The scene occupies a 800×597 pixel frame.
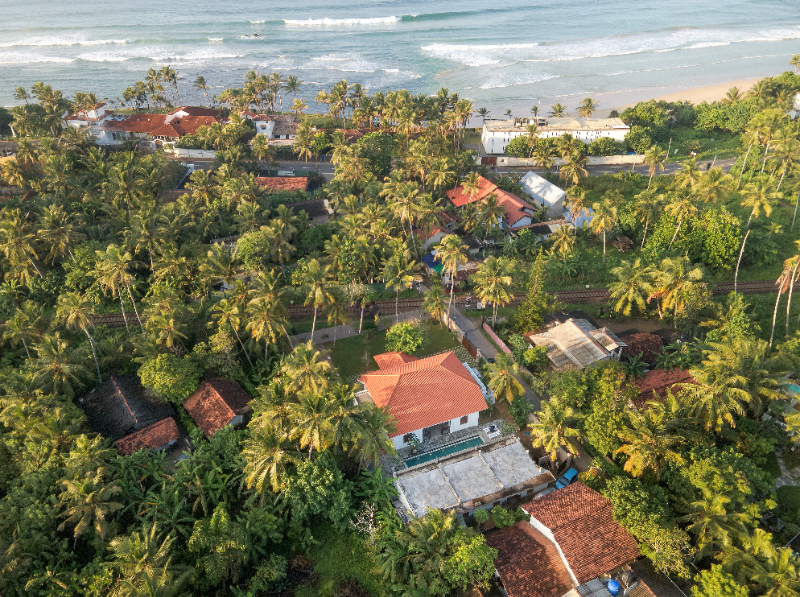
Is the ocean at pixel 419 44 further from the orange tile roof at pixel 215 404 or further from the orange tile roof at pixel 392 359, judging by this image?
the orange tile roof at pixel 215 404

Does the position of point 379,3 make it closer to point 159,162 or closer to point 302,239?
point 159,162

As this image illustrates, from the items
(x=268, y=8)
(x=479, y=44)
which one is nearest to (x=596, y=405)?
(x=479, y=44)

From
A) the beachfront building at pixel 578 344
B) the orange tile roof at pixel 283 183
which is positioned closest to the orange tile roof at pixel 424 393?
the beachfront building at pixel 578 344

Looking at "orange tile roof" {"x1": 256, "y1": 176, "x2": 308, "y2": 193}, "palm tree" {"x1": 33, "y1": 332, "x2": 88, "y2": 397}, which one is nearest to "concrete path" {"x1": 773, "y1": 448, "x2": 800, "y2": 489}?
"palm tree" {"x1": 33, "y1": 332, "x2": 88, "y2": 397}

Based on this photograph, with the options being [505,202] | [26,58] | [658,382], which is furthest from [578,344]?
[26,58]

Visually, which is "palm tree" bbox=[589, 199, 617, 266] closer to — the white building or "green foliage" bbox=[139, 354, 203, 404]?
the white building

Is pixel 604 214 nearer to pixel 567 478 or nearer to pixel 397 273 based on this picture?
pixel 397 273

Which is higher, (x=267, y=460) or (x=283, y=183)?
(x=283, y=183)
